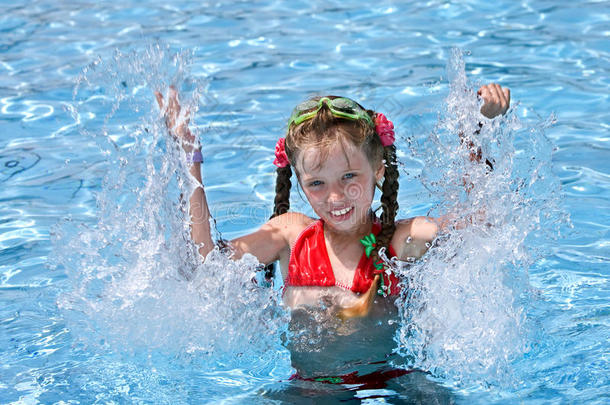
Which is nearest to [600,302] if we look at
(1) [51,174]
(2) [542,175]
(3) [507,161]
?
(2) [542,175]

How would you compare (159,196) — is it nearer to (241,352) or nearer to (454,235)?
(241,352)

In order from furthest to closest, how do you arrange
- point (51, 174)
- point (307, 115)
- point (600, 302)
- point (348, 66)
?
point (348, 66), point (51, 174), point (600, 302), point (307, 115)

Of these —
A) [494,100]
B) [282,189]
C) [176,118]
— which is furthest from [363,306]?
[176,118]

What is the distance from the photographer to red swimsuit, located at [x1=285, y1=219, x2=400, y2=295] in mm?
3322

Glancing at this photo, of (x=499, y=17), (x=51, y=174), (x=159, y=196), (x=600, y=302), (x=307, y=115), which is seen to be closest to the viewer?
(x=307, y=115)

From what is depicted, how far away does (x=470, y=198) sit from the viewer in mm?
3408

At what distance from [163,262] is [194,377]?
1.59 ft

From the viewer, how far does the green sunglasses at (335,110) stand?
326 cm

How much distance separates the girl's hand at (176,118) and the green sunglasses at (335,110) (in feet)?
1.46

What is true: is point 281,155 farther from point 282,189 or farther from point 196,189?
point 196,189

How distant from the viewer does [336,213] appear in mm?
3236

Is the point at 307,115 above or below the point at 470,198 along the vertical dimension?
above

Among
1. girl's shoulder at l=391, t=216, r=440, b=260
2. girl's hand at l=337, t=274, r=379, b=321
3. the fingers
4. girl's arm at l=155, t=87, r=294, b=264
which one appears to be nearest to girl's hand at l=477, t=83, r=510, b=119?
girl's shoulder at l=391, t=216, r=440, b=260

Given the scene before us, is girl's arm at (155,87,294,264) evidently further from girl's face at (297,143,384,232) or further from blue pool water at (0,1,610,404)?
girl's face at (297,143,384,232)
